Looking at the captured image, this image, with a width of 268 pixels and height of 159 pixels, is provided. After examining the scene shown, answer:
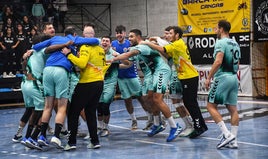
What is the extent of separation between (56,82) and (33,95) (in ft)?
3.23

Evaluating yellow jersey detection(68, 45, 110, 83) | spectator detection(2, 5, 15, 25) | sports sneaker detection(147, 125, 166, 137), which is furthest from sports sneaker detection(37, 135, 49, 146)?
spectator detection(2, 5, 15, 25)

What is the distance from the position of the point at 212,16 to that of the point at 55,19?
6.86 m

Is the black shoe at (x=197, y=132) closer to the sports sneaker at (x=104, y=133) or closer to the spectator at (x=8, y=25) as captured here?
the sports sneaker at (x=104, y=133)

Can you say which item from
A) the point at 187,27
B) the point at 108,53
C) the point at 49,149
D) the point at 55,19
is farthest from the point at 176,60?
the point at 55,19

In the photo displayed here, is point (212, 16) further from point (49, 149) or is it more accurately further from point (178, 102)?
point (49, 149)

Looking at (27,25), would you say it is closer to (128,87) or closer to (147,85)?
(128,87)

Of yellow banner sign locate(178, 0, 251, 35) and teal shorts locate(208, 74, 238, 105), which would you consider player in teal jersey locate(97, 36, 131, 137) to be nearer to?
teal shorts locate(208, 74, 238, 105)

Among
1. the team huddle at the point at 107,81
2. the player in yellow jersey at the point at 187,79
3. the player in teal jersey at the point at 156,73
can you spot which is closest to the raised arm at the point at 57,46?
the team huddle at the point at 107,81

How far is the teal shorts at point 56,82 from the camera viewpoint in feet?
29.3

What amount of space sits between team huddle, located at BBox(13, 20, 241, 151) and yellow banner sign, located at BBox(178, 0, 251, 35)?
711cm

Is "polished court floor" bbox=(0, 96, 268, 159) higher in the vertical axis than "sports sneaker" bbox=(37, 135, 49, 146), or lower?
lower

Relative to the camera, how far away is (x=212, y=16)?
1838cm

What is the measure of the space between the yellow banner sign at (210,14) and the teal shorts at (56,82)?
378 inches

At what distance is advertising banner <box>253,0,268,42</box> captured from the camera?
54.2ft
